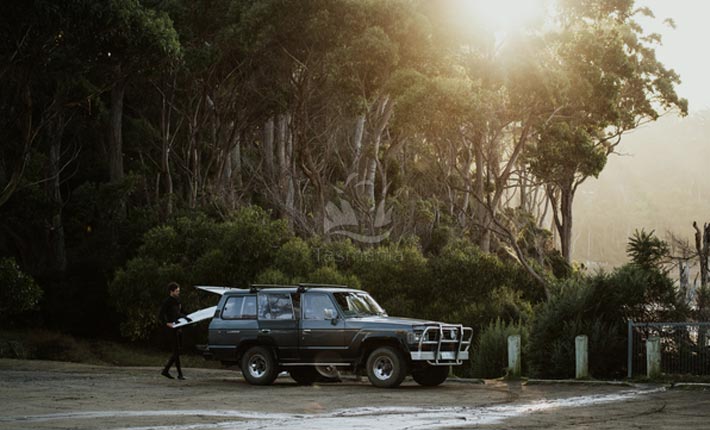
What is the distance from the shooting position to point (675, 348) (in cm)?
2323

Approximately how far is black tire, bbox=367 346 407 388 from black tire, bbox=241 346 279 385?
2034 millimetres

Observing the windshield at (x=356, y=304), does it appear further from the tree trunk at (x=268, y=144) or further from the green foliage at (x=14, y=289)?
the tree trunk at (x=268, y=144)

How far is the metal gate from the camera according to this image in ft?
75.1

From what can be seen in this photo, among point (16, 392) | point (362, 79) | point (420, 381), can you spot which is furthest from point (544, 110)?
point (16, 392)

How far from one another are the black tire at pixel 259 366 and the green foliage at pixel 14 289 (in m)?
15.5

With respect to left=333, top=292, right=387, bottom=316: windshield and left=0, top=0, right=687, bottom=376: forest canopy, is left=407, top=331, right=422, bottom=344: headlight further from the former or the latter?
left=0, top=0, right=687, bottom=376: forest canopy

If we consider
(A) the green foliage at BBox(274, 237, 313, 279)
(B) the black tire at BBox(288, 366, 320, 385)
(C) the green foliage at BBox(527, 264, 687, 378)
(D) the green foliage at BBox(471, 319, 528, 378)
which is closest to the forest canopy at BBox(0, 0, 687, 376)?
(A) the green foliage at BBox(274, 237, 313, 279)

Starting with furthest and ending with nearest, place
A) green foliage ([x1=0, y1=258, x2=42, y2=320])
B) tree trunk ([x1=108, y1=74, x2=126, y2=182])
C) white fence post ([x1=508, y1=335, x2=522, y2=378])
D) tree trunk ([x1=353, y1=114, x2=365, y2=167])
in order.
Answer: tree trunk ([x1=108, y1=74, x2=126, y2=182])
tree trunk ([x1=353, y1=114, x2=365, y2=167])
green foliage ([x1=0, y1=258, x2=42, y2=320])
white fence post ([x1=508, y1=335, x2=522, y2=378])

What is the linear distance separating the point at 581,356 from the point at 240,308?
688 centimetres

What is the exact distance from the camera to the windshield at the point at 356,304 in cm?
2178

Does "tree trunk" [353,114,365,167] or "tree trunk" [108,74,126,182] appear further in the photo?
"tree trunk" [108,74,126,182]

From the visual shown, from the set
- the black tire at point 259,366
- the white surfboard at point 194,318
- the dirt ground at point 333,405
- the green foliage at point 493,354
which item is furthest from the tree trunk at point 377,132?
the black tire at point 259,366

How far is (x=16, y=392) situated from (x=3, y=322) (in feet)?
90.9

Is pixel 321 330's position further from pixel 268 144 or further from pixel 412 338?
pixel 268 144
